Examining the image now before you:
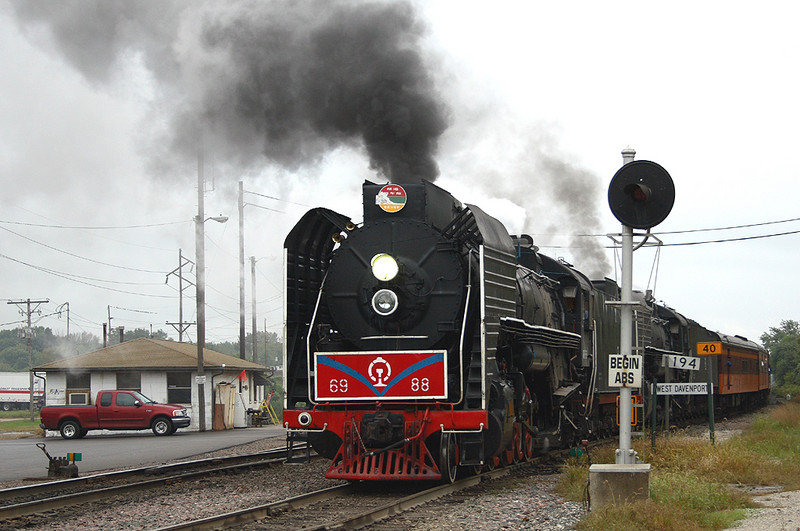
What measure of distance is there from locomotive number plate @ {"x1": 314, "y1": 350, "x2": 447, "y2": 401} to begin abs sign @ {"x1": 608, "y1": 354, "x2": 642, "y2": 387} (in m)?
2.21

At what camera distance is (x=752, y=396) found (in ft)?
144

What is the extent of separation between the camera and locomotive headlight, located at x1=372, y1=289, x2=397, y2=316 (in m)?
11.6

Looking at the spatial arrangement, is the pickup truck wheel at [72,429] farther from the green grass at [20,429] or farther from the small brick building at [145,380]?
the small brick building at [145,380]

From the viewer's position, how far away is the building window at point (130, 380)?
115ft

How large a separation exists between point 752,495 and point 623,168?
4.45 meters

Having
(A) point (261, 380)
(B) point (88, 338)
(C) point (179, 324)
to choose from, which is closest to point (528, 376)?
(A) point (261, 380)

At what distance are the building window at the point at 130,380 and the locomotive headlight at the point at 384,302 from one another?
83.3ft

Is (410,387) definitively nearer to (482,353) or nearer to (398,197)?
(482,353)

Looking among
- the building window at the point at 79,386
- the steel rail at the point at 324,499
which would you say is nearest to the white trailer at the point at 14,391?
the building window at the point at 79,386

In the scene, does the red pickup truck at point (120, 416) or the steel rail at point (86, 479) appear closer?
the steel rail at point (86, 479)

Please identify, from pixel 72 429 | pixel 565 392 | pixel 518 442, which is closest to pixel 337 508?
pixel 518 442

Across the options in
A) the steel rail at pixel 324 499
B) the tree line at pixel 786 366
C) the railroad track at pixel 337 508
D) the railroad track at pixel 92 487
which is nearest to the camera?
the steel rail at pixel 324 499

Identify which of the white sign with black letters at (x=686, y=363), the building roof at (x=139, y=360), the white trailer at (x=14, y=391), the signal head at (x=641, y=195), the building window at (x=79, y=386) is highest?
the signal head at (x=641, y=195)

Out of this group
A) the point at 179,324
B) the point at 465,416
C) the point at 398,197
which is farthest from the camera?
the point at 179,324
